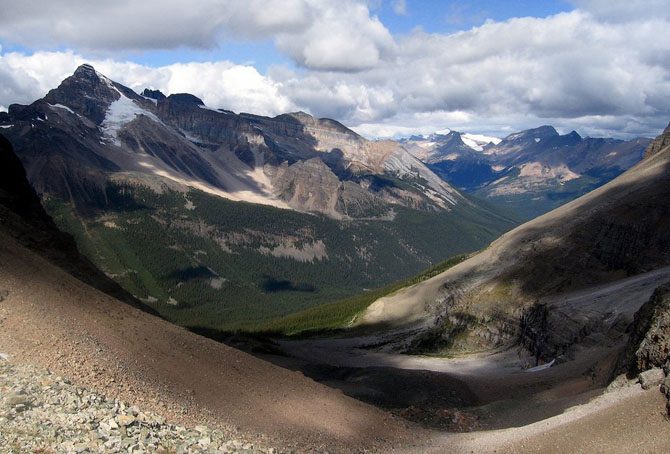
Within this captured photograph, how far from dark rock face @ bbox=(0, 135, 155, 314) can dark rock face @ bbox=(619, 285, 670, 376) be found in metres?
48.6

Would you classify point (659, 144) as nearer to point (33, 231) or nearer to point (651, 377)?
point (651, 377)

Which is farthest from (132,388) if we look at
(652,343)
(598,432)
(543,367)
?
(543,367)

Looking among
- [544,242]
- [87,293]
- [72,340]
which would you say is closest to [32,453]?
[72,340]

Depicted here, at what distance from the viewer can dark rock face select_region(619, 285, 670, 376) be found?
3856cm

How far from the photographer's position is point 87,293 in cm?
3638

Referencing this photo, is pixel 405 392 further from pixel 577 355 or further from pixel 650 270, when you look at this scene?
pixel 650 270

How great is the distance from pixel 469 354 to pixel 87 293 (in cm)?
7567

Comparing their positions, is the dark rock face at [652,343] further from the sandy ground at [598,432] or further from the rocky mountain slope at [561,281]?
the rocky mountain slope at [561,281]

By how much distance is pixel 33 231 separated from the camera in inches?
2334

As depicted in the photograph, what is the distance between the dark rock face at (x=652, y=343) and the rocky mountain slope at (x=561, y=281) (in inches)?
1270

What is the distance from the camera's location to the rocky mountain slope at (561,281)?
283ft

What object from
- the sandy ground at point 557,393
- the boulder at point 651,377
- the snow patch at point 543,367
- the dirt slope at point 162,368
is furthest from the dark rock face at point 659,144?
the dirt slope at point 162,368

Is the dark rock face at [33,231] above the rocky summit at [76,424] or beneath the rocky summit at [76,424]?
above

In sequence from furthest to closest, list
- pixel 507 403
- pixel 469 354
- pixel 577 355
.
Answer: pixel 469 354
pixel 577 355
pixel 507 403
